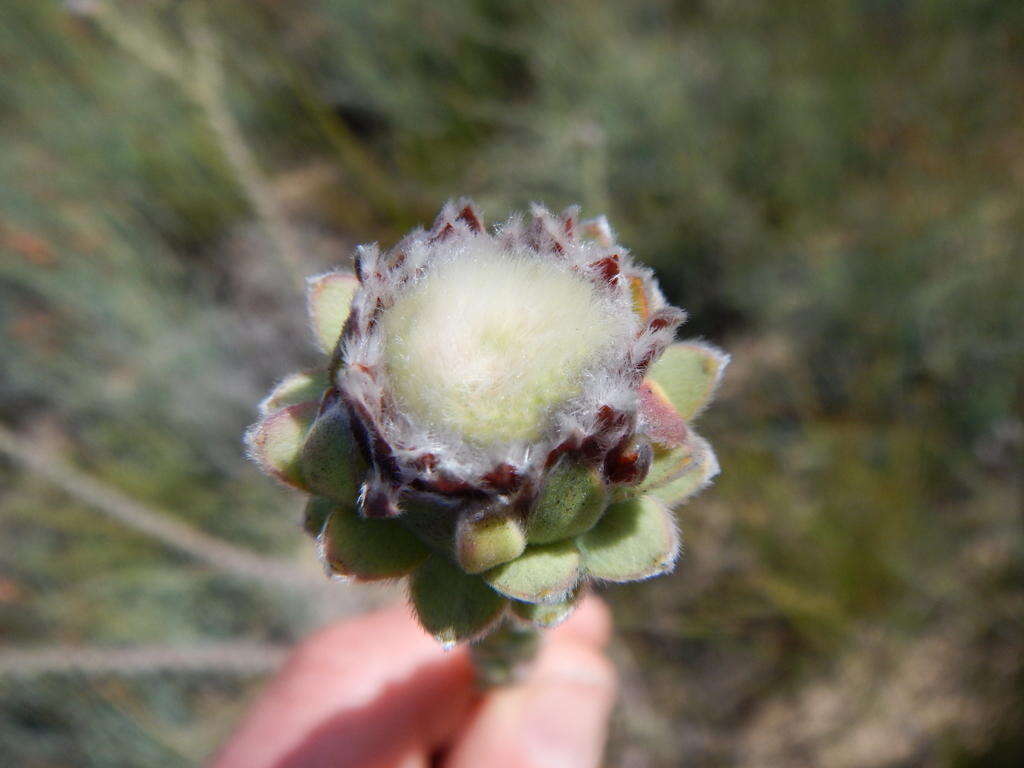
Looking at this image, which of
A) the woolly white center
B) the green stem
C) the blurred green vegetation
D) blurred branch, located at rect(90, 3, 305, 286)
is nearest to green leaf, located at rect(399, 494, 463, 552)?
the woolly white center

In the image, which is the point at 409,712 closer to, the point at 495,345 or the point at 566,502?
the point at 566,502

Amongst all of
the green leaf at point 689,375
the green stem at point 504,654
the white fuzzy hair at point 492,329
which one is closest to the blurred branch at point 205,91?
the green stem at point 504,654

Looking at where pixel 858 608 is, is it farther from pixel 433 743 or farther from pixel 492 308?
pixel 492 308

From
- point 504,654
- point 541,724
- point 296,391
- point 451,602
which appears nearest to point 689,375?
point 451,602

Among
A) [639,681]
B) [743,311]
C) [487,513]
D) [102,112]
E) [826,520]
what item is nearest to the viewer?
[487,513]

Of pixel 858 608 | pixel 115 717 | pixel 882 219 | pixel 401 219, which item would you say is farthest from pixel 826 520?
pixel 115 717

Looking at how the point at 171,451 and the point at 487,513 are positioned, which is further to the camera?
the point at 171,451
